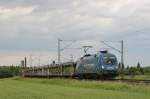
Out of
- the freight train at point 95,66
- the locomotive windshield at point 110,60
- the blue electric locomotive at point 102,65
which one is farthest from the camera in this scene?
the locomotive windshield at point 110,60

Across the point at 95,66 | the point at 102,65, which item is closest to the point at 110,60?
the point at 102,65

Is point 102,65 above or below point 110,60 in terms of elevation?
below

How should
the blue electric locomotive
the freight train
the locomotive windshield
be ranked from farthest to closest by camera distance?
the locomotive windshield
the freight train
the blue electric locomotive

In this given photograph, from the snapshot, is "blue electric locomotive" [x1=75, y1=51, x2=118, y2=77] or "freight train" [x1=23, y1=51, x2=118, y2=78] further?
"freight train" [x1=23, y1=51, x2=118, y2=78]

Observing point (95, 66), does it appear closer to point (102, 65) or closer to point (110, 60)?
point (102, 65)

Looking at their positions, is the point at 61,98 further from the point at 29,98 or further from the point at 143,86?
the point at 143,86

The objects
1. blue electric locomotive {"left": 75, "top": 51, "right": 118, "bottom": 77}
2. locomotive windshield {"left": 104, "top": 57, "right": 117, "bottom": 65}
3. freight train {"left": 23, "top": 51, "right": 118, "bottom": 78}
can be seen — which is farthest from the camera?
locomotive windshield {"left": 104, "top": 57, "right": 117, "bottom": 65}

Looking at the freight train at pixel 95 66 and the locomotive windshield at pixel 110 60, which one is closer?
the freight train at pixel 95 66

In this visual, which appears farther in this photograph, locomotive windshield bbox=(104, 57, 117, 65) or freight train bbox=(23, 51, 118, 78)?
locomotive windshield bbox=(104, 57, 117, 65)

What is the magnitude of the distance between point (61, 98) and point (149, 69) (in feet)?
231

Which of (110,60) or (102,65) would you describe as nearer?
(102,65)

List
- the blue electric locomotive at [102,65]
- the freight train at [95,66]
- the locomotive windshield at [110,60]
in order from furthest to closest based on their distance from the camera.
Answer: the locomotive windshield at [110,60], the freight train at [95,66], the blue electric locomotive at [102,65]

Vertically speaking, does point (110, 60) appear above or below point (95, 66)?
above

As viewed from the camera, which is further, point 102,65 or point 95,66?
point 95,66
